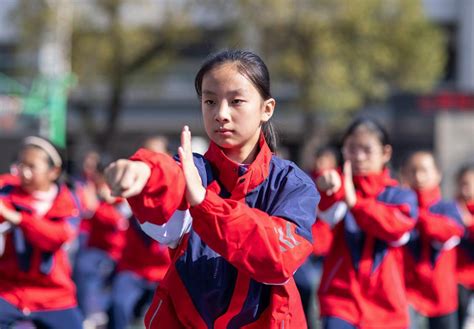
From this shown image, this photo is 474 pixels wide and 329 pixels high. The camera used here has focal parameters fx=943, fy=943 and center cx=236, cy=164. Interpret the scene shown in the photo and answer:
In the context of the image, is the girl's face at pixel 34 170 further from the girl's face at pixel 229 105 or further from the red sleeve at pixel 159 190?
the red sleeve at pixel 159 190

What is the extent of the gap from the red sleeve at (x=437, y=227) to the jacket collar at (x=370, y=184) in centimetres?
93

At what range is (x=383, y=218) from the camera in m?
4.63

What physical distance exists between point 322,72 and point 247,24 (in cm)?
211

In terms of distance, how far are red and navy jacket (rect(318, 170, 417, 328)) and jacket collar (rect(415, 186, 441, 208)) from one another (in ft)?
3.79

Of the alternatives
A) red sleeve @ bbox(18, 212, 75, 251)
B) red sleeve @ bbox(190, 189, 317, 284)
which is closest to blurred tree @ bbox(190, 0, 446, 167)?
red sleeve @ bbox(18, 212, 75, 251)

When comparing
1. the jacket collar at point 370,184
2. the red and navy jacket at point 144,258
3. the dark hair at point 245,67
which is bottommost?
the red and navy jacket at point 144,258

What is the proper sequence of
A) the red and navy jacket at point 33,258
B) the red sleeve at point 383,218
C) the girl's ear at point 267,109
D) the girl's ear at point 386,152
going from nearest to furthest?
the girl's ear at point 267,109, the red sleeve at point 383,218, the red and navy jacket at point 33,258, the girl's ear at point 386,152

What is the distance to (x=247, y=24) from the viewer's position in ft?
69.9

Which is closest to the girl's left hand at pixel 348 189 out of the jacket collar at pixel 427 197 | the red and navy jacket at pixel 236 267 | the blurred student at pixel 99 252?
the red and navy jacket at pixel 236 267

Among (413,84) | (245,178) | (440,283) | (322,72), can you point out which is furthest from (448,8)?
(245,178)

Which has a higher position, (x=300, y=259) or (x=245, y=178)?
(x=245, y=178)

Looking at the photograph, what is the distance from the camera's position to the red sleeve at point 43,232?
4.91m

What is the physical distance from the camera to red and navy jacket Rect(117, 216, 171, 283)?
7.25 m

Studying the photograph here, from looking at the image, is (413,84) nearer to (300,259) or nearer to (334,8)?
(334,8)
